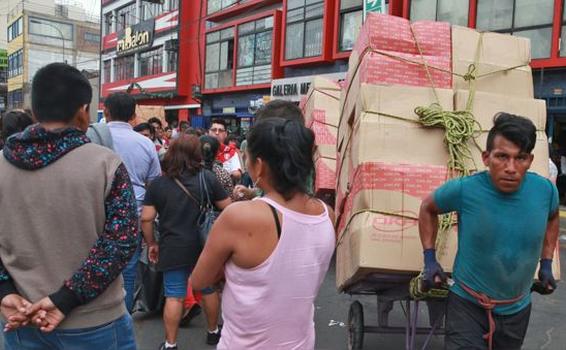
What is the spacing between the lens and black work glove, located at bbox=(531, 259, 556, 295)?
2725 mm

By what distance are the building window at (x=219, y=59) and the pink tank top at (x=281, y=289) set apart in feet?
79.6

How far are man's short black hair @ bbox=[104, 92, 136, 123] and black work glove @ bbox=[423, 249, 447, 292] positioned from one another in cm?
244

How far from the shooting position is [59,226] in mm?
1898

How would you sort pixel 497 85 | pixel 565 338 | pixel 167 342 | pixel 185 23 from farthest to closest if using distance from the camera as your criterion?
1. pixel 185 23
2. pixel 565 338
3. pixel 167 342
4. pixel 497 85

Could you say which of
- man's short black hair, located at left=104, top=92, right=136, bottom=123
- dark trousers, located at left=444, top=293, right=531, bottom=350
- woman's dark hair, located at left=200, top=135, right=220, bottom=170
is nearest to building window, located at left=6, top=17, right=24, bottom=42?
woman's dark hair, located at left=200, top=135, right=220, bottom=170

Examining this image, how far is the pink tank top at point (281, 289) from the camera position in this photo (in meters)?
1.85

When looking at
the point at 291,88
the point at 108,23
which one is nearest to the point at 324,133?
the point at 291,88

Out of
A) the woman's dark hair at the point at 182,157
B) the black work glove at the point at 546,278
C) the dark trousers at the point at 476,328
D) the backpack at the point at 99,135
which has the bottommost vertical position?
the dark trousers at the point at 476,328

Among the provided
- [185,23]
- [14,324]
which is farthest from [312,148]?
[185,23]

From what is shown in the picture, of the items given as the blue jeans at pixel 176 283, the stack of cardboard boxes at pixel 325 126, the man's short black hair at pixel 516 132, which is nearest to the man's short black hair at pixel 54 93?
the man's short black hair at pixel 516 132

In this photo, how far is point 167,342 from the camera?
3.82 m

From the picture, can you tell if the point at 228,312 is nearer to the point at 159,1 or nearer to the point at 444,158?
the point at 444,158

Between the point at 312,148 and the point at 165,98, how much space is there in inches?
1178

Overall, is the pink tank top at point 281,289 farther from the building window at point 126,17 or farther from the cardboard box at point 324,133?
the building window at point 126,17
